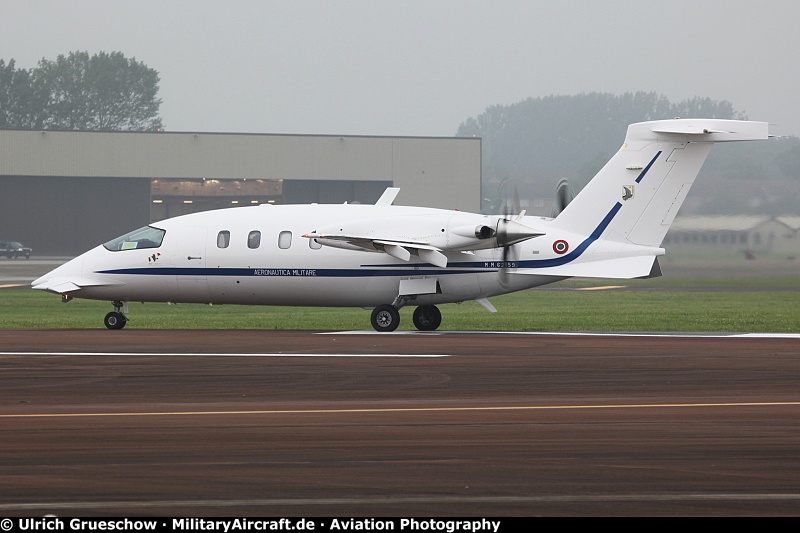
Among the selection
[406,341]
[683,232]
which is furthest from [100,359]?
[683,232]

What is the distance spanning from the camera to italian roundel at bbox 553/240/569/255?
2580 cm

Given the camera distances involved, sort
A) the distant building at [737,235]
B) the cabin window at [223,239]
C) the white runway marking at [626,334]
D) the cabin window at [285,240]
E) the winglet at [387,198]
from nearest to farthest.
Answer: the white runway marking at [626,334] < the cabin window at [285,240] < the cabin window at [223,239] < the winglet at [387,198] < the distant building at [737,235]

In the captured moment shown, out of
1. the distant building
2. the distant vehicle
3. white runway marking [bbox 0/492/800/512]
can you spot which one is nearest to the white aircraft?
the distant building

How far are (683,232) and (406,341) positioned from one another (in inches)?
587

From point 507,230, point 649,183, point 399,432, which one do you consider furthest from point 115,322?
point 399,432

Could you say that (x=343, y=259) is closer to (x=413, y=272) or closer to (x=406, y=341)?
(x=413, y=272)

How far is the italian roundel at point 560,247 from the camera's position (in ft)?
84.6

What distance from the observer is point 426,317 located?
90.6ft

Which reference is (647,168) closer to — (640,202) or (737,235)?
(640,202)

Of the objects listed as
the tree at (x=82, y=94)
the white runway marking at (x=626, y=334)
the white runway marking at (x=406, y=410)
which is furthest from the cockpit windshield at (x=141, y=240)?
the tree at (x=82, y=94)

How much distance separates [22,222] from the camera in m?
87.9

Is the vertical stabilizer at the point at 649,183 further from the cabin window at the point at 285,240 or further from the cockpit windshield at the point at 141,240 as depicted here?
the cockpit windshield at the point at 141,240

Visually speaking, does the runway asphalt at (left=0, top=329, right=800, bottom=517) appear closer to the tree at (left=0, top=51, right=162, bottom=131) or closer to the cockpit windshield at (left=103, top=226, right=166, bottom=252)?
the cockpit windshield at (left=103, top=226, right=166, bottom=252)
